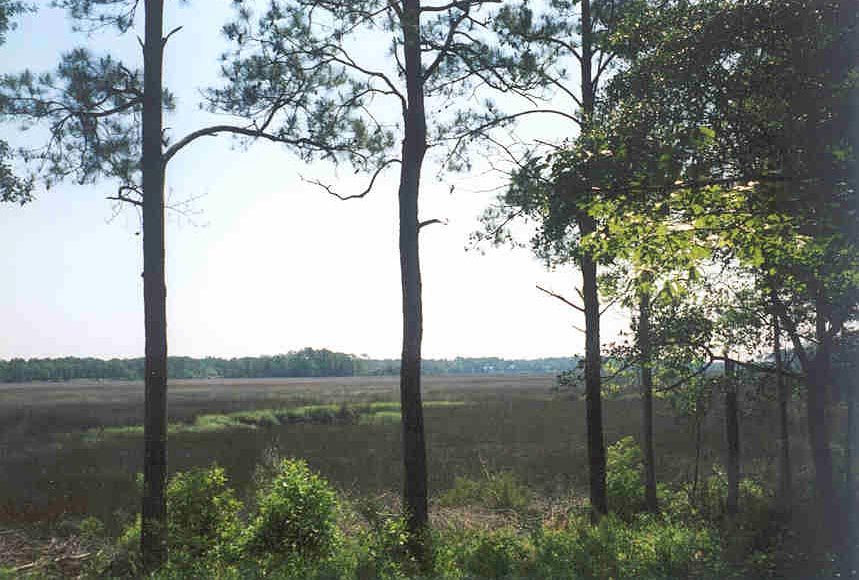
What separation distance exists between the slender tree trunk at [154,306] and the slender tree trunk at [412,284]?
11.4ft

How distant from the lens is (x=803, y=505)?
15414 mm

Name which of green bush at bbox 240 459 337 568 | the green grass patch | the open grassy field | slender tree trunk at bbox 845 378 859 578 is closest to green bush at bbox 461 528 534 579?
green bush at bbox 240 459 337 568

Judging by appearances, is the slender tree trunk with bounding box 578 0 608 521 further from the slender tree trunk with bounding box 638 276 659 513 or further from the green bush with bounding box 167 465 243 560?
the green bush with bounding box 167 465 243 560

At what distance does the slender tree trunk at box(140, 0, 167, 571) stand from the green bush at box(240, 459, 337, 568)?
1480 mm

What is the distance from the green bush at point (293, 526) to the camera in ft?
28.7

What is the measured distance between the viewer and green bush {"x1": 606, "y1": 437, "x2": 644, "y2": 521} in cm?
1548

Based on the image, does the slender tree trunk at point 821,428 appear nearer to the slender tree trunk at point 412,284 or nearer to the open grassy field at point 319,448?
the open grassy field at point 319,448

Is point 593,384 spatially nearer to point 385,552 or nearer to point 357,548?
point 385,552

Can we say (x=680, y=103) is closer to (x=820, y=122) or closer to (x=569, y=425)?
(x=820, y=122)

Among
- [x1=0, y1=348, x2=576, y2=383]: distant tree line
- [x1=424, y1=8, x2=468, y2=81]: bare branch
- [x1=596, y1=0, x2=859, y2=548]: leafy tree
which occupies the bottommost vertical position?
[x1=0, y1=348, x2=576, y2=383]: distant tree line

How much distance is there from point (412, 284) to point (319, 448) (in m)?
18.8

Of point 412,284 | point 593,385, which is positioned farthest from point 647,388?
point 412,284

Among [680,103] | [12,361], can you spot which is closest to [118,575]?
[680,103]

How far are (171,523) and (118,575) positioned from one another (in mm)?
892
